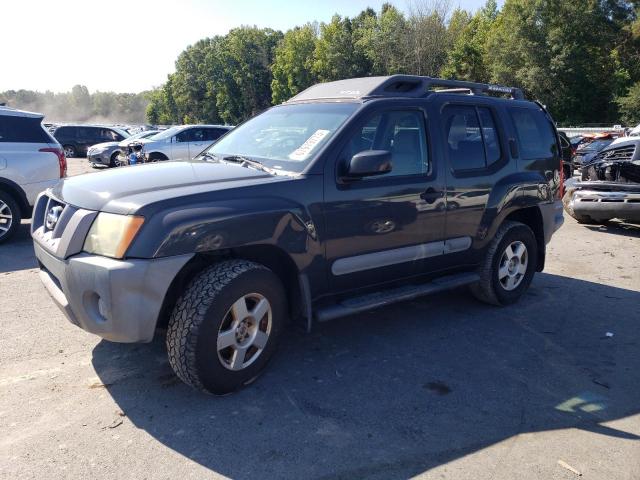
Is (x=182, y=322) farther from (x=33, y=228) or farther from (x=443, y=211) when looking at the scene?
(x=443, y=211)

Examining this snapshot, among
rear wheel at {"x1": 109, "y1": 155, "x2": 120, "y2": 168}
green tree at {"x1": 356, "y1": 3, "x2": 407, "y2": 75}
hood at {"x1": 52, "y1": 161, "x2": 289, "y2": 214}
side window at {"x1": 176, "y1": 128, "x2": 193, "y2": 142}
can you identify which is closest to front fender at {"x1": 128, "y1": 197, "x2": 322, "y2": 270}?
hood at {"x1": 52, "y1": 161, "x2": 289, "y2": 214}

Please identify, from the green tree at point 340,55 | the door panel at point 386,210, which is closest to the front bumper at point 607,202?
the door panel at point 386,210

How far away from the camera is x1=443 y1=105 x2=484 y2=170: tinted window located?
4.49 m

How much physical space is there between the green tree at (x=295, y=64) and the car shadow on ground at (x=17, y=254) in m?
66.8

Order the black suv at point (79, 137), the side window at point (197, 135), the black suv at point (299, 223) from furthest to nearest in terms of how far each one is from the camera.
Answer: the black suv at point (79, 137) → the side window at point (197, 135) → the black suv at point (299, 223)

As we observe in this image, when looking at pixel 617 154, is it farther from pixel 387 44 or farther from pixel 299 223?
pixel 387 44

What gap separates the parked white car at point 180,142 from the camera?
15.9 metres

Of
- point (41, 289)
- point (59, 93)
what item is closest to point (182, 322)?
point (41, 289)

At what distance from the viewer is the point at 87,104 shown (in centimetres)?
15112

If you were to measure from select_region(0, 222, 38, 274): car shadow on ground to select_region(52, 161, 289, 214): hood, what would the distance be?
9.70 feet

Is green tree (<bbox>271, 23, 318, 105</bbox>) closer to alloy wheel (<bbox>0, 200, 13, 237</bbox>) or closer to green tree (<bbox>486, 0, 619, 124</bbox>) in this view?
green tree (<bbox>486, 0, 619, 124</bbox>)

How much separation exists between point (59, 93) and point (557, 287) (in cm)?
18109

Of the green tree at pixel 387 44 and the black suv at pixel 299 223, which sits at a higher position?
the green tree at pixel 387 44

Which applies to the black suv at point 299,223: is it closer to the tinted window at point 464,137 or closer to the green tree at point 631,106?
the tinted window at point 464,137
